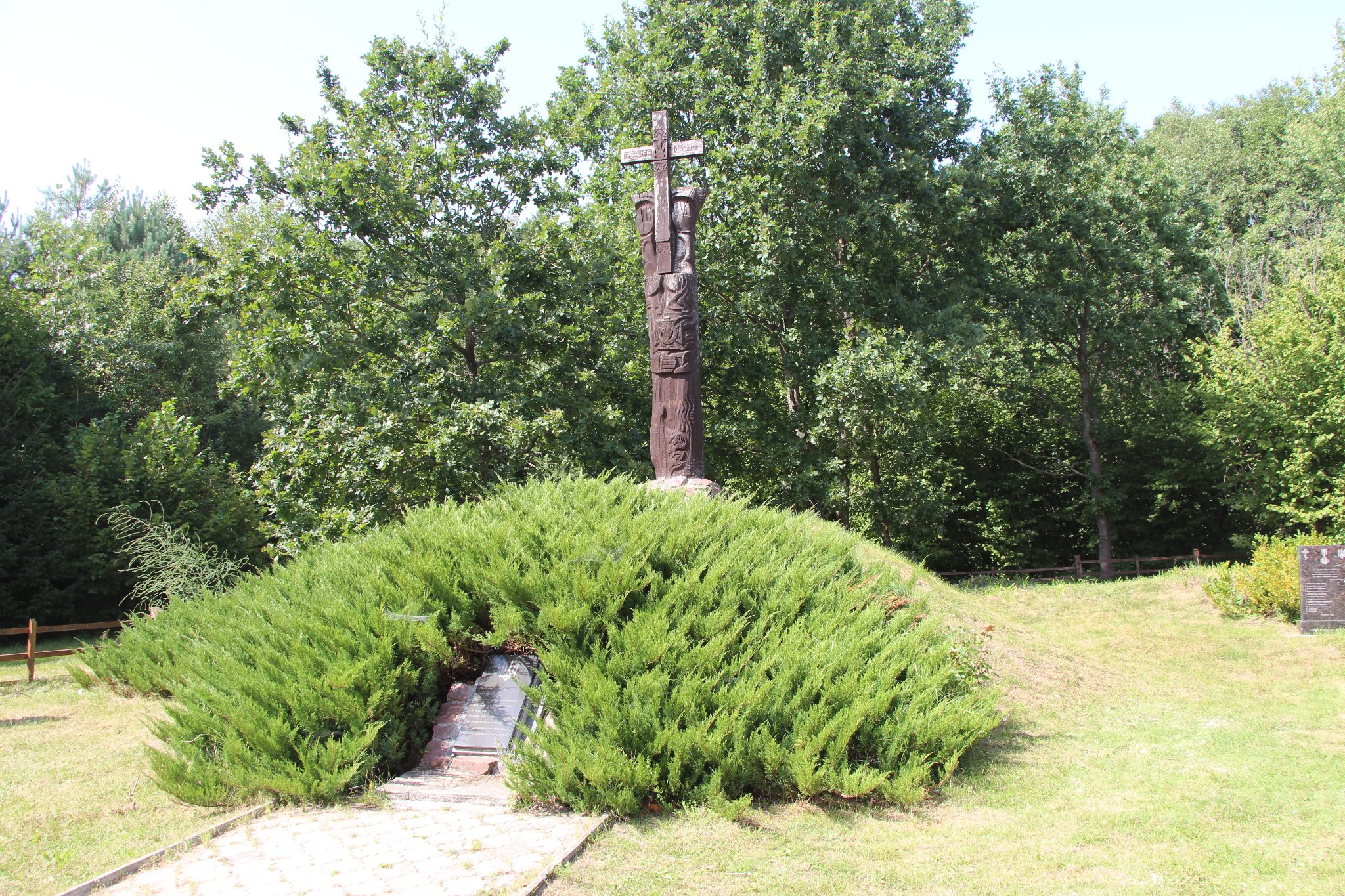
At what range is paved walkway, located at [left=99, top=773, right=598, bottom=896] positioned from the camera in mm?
4422

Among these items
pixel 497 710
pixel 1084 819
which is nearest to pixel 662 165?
pixel 497 710

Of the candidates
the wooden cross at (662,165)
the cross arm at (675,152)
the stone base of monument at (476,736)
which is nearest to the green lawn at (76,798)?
the stone base of monument at (476,736)

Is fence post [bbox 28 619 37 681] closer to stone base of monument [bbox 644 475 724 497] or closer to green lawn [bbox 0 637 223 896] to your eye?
green lawn [bbox 0 637 223 896]

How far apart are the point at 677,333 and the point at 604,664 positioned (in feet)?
16.9

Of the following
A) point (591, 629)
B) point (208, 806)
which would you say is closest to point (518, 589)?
point (591, 629)

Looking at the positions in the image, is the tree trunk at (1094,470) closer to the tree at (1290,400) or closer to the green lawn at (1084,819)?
the tree at (1290,400)

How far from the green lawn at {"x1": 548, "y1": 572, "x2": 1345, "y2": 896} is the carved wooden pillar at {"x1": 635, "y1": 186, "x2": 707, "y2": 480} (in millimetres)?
3979

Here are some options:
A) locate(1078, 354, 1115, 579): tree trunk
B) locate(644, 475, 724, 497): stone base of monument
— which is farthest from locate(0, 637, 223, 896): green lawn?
locate(1078, 354, 1115, 579): tree trunk

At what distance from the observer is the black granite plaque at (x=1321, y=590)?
1114 cm

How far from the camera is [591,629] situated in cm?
643

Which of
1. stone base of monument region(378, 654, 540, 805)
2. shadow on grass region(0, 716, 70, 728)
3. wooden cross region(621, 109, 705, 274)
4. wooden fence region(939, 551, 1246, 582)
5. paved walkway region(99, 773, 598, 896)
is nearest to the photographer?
paved walkway region(99, 773, 598, 896)

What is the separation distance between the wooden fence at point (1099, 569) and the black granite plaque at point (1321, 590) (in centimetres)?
876

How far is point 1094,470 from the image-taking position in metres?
21.2

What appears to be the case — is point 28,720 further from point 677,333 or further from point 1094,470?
point 1094,470
